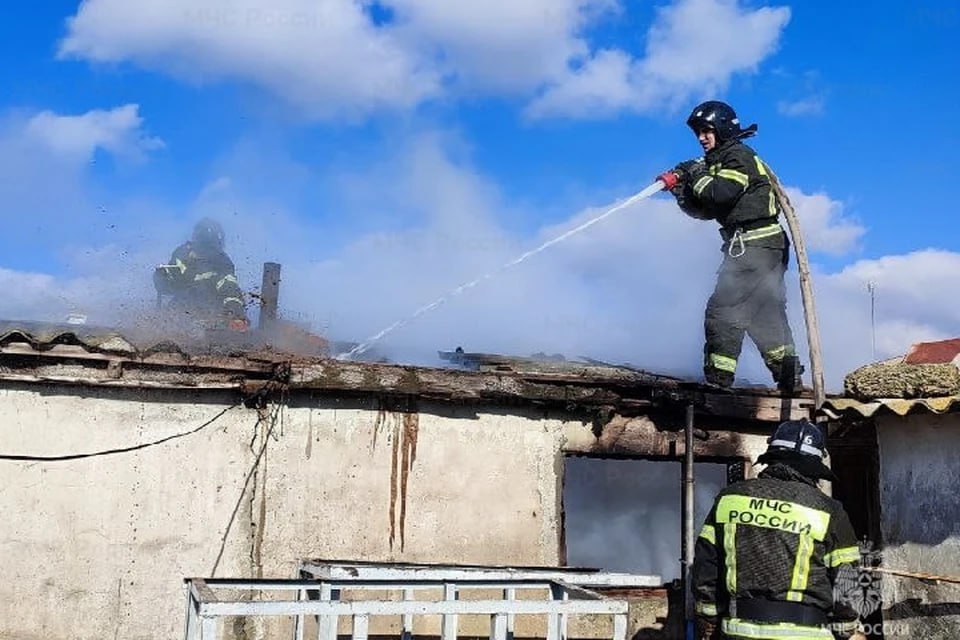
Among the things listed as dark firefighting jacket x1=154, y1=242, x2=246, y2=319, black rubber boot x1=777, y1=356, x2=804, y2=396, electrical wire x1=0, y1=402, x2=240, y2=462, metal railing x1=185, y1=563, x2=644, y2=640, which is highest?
dark firefighting jacket x1=154, y1=242, x2=246, y2=319

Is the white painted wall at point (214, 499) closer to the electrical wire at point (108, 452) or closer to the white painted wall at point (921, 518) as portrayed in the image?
the electrical wire at point (108, 452)

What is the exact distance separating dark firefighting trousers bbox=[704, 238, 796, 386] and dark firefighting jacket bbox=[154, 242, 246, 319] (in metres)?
6.29

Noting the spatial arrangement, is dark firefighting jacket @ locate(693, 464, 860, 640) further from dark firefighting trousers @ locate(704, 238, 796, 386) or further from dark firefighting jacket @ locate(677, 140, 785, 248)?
dark firefighting jacket @ locate(677, 140, 785, 248)

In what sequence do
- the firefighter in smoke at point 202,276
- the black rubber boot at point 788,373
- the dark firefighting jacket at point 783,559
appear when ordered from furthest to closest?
the firefighter in smoke at point 202,276 → the black rubber boot at point 788,373 → the dark firefighting jacket at point 783,559

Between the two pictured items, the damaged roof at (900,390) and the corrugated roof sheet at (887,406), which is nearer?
the corrugated roof sheet at (887,406)

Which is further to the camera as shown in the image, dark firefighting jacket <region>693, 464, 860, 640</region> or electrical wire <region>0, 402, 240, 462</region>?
electrical wire <region>0, 402, 240, 462</region>

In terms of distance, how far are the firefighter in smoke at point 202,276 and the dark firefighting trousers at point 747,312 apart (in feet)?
20.3

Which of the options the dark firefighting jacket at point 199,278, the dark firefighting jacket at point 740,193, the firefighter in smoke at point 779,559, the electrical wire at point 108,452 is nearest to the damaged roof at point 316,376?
the electrical wire at point 108,452

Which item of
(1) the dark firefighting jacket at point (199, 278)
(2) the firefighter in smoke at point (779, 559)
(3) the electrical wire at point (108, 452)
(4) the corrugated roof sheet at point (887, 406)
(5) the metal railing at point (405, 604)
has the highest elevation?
(1) the dark firefighting jacket at point (199, 278)

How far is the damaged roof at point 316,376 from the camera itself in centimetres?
701

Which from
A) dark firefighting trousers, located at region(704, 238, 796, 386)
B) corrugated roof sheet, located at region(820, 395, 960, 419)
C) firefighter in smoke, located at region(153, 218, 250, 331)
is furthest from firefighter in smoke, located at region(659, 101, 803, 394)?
firefighter in smoke, located at region(153, 218, 250, 331)

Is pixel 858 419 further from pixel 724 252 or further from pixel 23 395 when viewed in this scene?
pixel 23 395

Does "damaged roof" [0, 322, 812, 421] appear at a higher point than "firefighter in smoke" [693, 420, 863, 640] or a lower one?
higher

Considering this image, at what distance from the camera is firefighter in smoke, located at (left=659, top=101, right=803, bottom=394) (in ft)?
23.8
